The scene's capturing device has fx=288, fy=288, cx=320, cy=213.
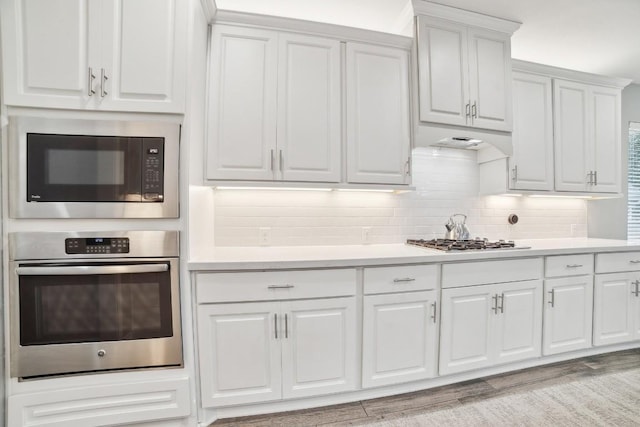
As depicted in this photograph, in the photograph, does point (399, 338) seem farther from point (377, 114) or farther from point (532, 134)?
point (532, 134)

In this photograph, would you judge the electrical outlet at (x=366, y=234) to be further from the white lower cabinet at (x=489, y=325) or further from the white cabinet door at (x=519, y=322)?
the white cabinet door at (x=519, y=322)

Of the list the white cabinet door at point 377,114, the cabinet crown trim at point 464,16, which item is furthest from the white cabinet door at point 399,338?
the cabinet crown trim at point 464,16

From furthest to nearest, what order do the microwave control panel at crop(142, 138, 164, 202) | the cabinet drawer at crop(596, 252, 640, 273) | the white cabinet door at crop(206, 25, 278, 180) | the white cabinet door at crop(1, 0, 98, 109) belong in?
the cabinet drawer at crop(596, 252, 640, 273)
the white cabinet door at crop(206, 25, 278, 180)
the microwave control panel at crop(142, 138, 164, 202)
the white cabinet door at crop(1, 0, 98, 109)

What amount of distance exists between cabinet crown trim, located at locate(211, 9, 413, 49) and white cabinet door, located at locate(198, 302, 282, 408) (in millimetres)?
1798

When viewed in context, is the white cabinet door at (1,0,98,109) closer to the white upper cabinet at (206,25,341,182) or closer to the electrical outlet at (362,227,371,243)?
the white upper cabinet at (206,25,341,182)

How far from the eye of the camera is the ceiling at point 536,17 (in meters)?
2.09

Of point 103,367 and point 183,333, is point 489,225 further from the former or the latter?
point 103,367

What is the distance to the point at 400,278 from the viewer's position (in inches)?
71.1

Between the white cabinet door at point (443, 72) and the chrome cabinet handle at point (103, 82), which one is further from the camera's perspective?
the white cabinet door at point (443, 72)

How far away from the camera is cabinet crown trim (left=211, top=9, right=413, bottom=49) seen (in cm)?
188

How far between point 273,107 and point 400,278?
1.39 metres

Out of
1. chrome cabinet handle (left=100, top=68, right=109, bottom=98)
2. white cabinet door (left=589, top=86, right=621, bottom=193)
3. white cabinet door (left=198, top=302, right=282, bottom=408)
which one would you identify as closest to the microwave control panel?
chrome cabinet handle (left=100, top=68, right=109, bottom=98)

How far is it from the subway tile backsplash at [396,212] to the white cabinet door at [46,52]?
3.39 ft

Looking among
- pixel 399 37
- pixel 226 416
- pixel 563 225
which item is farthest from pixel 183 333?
pixel 563 225
